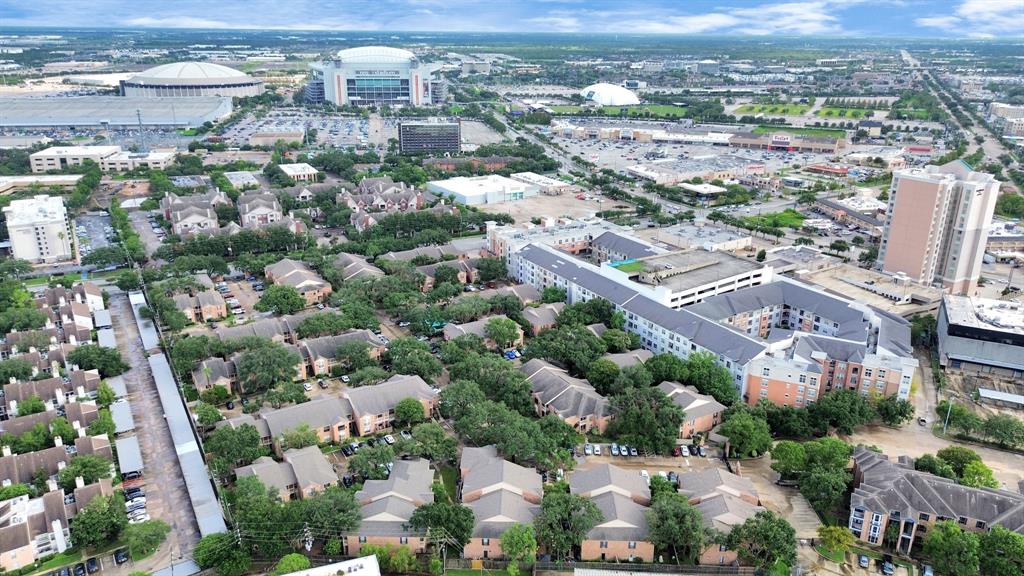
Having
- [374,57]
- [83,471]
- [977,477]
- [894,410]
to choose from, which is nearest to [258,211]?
[83,471]

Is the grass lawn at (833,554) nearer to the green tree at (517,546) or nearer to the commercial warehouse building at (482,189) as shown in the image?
the green tree at (517,546)

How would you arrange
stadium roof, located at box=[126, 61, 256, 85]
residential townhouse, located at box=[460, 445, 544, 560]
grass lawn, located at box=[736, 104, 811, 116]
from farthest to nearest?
stadium roof, located at box=[126, 61, 256, 85] → grass lawn, located at box=[736, 104, 811, 116] → residential townhouse, located at box=[460, 445, 544, 560]

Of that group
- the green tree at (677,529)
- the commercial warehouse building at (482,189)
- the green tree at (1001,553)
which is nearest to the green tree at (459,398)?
the green tree at (677,529)

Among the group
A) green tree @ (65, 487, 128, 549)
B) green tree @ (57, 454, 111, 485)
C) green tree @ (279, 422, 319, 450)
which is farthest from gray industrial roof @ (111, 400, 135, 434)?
green tree @ (279, 422, 319, 450)

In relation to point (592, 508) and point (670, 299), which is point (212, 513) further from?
point (670, 299)

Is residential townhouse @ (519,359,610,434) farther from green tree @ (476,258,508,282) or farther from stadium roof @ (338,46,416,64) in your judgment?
stadium roof @ (338,46,416,64)

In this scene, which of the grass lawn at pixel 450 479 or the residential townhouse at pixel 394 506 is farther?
the grass lawn at pixel 450 479
